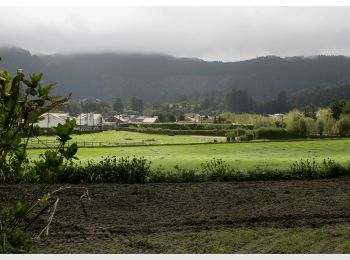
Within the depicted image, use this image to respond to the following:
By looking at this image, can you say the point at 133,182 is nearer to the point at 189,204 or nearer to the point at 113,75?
the point at 189,204

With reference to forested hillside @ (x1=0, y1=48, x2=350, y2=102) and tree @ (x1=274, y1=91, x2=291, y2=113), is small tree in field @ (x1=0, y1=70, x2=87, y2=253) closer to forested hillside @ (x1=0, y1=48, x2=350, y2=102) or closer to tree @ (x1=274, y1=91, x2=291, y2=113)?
tree @ (x1=274, y1=91, x2=291, y2=113)

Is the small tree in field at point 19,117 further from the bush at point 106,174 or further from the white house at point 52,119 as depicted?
the bush at point 106,174

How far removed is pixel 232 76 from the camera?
173 m

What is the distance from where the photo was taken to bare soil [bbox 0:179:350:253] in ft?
27.8

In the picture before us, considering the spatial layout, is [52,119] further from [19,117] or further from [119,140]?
[19,117]

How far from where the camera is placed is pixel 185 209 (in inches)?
416

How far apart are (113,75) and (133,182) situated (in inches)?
6366

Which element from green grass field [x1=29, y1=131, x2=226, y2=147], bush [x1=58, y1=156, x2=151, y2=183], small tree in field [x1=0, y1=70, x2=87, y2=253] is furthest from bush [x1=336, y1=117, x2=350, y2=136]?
small tree in field [x1=0, y1=70, x2=87, y2=253]

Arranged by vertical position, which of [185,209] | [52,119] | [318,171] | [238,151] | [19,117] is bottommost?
[185,209]

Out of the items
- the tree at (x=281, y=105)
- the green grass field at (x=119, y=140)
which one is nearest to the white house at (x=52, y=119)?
the green grass field at (x=119, y=140)

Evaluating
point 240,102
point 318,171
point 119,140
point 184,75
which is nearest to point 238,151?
point 318,171

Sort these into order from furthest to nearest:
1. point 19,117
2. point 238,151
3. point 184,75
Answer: point 184,75 → point 238,151 → point 19,117

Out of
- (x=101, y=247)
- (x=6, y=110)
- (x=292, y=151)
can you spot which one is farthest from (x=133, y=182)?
(x=292, y=151)

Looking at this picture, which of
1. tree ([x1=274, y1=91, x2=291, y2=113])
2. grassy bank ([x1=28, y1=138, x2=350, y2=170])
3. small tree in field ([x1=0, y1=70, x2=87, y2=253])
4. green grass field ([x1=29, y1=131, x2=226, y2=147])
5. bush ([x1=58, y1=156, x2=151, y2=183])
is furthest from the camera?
tree ([x1=274, y1=91, x2=291, y2=113])
